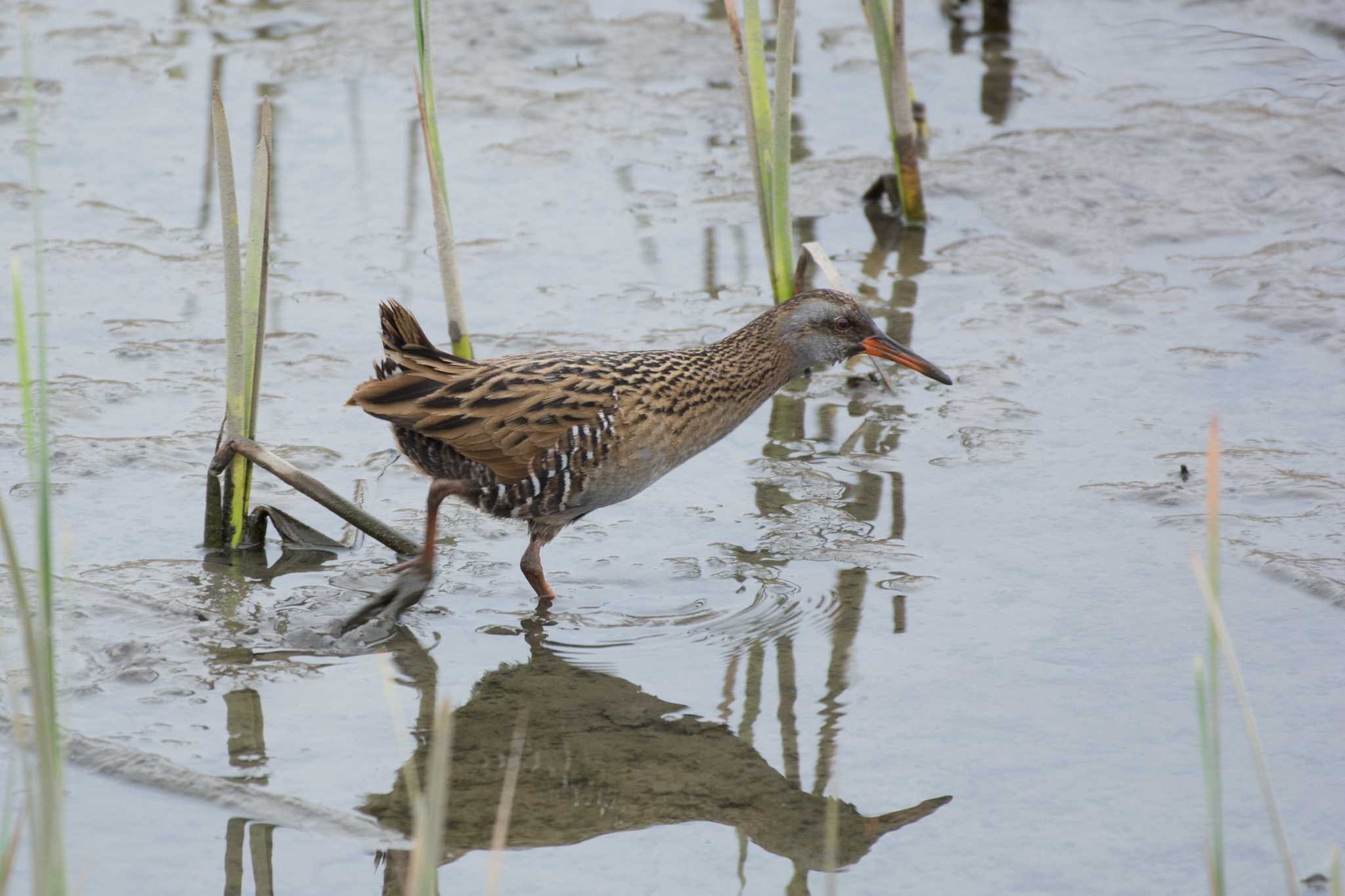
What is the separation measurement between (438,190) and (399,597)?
122 centimetres

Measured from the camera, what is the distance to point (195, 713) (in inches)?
137

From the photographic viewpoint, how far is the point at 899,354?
14.8 ft

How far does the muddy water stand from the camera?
320 centimetres

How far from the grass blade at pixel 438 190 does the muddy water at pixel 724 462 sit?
18.7 inches

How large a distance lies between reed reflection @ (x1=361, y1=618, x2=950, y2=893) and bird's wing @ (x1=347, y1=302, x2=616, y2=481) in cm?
52

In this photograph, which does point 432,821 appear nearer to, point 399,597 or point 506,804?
point 506,804

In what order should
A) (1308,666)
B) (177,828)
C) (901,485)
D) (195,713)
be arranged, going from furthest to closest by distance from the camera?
(901,485) < (1308,666) < (195,713) < (177,828)

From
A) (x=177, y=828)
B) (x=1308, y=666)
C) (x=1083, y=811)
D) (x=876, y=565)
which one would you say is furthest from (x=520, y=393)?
(x=1308, y=666)

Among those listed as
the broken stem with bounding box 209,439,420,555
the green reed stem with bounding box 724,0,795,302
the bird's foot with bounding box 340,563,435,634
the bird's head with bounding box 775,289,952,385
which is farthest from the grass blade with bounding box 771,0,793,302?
the bird's foot with bounding box 340,563,435,634

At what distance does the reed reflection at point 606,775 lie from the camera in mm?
3146

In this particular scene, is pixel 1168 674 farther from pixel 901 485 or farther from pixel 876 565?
pixel 901 485

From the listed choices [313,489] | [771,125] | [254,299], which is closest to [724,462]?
[771,125]

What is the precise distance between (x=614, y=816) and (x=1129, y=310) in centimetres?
329

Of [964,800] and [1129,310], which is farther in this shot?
[1129,310]
